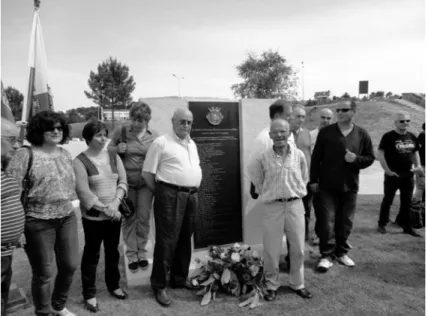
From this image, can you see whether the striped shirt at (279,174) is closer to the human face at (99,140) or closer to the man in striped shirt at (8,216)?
the human face at (99,140)

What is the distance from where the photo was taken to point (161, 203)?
10.7 feet

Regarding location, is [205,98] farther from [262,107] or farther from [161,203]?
[161,203]

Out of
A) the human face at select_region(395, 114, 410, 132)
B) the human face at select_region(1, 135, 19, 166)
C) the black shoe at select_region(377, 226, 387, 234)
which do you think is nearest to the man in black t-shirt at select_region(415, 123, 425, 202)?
the human face at select_region(395, 114, 410, 132)

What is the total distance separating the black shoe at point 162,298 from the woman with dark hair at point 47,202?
968mm

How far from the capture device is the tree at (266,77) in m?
47.6

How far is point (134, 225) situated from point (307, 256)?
2.49 m

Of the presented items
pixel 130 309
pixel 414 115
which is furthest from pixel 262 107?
pixel 414 115

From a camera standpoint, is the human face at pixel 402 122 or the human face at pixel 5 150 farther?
the human face at pixel 402 122

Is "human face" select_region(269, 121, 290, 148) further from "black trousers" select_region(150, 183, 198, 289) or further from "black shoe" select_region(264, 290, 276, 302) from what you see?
"black shoe" select_region(264, 290, 276, 302)

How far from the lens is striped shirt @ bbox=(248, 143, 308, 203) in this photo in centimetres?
329

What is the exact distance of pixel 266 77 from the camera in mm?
47812

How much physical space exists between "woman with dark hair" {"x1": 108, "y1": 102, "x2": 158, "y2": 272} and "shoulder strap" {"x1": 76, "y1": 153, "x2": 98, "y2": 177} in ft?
1.72

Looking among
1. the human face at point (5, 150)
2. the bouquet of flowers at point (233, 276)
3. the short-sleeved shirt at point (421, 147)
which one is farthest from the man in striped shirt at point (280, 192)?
the short-sleeved shirt at point (421, 147)

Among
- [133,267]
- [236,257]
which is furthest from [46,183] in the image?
[236,257]
